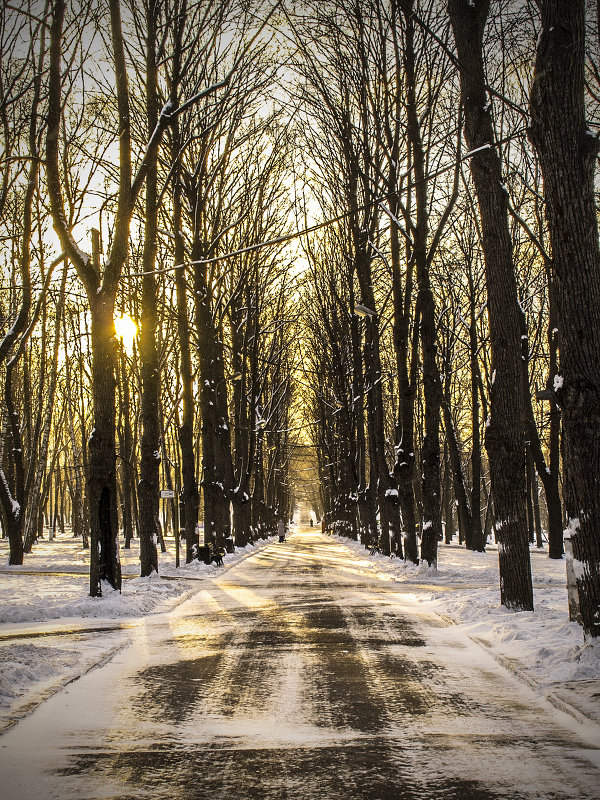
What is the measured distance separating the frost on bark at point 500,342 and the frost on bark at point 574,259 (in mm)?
2800

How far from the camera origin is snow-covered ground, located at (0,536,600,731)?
624cm

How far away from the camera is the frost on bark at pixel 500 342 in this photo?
33.9 feet

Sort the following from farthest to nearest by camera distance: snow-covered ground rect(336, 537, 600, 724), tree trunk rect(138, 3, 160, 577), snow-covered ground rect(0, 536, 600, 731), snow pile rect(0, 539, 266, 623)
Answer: tree trunk rect(138, 3, 160, 577) → snow pile rect(0, 539, 266, 623) → snow-covered ground rect(0, 536, 600, 731) → snow-covered ground rect(336, 537, 600, 724)

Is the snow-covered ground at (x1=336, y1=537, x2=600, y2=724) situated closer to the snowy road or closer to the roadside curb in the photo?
the snowy road

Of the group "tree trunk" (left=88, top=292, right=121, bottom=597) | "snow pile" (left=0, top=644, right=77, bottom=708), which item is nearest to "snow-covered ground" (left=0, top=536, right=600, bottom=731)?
"snow pile" (left=0, top=644, right=77, bottom=708)

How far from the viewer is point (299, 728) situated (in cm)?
511

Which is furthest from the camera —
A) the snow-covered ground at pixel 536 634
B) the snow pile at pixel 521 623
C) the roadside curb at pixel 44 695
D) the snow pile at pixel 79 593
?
the snow pile at pixel 79 593

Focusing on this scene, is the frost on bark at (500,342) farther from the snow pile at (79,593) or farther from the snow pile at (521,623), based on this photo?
the snow pile at (79,593)

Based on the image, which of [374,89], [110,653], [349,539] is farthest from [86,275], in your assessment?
[349,539]

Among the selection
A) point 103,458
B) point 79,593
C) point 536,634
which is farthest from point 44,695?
point 79,593

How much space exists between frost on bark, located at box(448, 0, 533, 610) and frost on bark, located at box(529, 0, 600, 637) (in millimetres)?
2800

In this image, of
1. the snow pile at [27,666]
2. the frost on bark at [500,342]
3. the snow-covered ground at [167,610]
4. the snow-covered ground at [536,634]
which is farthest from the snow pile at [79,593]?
the frost on bark at [500,342]

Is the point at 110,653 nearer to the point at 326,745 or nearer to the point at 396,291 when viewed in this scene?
the point at 326,745

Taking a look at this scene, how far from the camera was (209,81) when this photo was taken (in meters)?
19.1
